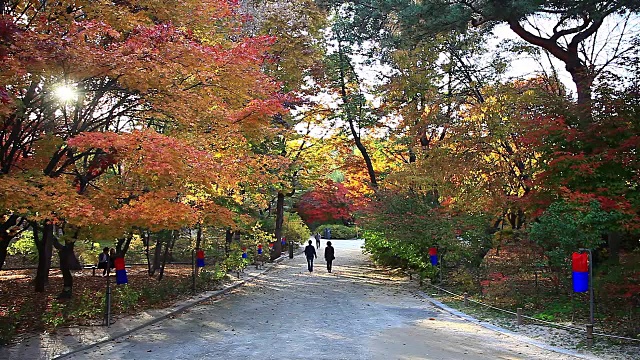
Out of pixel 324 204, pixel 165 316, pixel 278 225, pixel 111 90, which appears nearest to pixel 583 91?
pixel 111 90

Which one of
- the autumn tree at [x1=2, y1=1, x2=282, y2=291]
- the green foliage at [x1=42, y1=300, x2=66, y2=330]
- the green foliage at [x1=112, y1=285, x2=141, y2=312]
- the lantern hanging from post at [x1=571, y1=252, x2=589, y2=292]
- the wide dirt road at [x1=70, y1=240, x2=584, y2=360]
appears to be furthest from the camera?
the green foliage at [x1=112, y1=285, x2=141, y2=312]

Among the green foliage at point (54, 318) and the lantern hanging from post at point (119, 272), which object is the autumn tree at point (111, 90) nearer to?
the lantern hanging from post at point (119, 272)

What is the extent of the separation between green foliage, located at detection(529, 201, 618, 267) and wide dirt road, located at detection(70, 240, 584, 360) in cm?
224

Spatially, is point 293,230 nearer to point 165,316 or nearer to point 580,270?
point 165,316

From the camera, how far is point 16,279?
18.8 metres

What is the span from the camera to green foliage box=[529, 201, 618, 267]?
381 inches

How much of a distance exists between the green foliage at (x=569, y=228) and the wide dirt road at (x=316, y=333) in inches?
88.2

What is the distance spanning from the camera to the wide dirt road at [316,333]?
25.3ft

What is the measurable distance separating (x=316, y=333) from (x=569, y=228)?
208 inches

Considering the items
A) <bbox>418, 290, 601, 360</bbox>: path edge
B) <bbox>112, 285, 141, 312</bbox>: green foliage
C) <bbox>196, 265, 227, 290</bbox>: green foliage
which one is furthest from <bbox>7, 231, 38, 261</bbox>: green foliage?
<bbox>418, 290, 601, 360</bbox>: path edge

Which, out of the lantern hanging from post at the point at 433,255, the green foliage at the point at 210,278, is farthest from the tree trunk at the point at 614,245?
the green foliage at the point at 210,278

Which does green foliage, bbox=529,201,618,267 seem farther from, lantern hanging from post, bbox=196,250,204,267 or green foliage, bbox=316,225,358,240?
green foliage, bbox=316,225,358,240

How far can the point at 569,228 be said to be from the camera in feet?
31.9

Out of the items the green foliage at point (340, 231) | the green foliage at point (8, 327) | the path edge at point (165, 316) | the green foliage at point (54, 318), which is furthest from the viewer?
the green foliage at point (340, 231)
